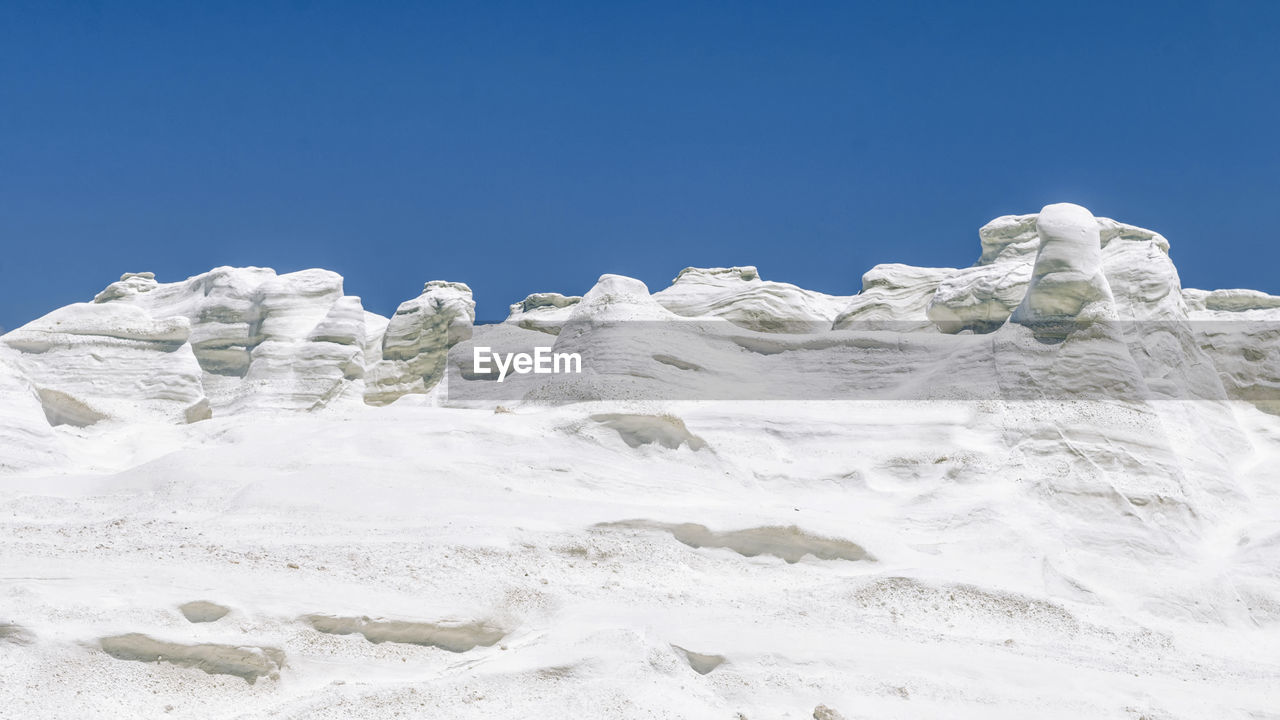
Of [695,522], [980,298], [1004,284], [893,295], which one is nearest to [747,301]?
[893,295]

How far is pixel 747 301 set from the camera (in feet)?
88.2

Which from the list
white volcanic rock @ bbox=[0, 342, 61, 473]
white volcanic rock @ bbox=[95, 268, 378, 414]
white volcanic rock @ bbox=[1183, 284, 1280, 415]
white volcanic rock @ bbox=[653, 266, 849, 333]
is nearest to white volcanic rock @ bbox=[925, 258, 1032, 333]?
white volcanic rock @ bbox=[1183, 284, 1280, 415]

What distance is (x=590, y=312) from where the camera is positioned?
65.1ft

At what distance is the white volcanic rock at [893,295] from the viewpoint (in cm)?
2698

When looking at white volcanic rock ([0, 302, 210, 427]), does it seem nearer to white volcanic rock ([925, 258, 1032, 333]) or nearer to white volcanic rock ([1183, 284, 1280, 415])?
white volcanic rock ([925, 258, 1032, 333])

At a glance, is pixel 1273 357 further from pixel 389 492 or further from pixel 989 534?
pixel 389 492

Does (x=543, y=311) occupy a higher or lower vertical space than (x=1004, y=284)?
higher

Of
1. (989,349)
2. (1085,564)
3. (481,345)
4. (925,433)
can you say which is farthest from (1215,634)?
(481,345)

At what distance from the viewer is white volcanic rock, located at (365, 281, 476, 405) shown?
3141 centimetres

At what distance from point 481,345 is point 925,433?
11.1 metres

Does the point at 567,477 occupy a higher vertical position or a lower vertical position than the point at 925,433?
lower

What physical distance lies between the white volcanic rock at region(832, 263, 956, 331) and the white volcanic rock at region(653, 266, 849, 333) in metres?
0.76

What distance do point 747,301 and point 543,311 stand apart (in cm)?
832

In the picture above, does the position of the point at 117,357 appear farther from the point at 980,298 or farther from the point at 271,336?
the point at 980,298
